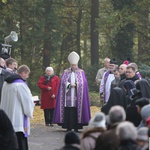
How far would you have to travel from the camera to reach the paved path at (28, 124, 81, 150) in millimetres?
19100

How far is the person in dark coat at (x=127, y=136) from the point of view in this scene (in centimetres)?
929

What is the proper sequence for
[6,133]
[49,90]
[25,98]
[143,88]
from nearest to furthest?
[6,133]
[143,88]
[25,98]
[49,90]

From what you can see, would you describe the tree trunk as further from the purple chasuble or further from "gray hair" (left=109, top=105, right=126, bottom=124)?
"gray hair" (left=109, top=105, right=126, bottom=124)

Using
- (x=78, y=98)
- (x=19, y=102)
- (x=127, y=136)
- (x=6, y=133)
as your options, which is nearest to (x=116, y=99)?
(x=19, y=102)

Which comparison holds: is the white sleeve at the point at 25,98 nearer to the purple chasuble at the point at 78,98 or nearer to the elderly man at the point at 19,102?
the elderly man at the point at 19,102

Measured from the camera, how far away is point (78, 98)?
76.2 ft

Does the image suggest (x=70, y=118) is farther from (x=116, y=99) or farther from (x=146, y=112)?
(x=146, y=112)

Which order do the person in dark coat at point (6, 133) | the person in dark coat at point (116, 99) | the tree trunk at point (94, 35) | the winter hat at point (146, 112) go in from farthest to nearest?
the tree trunk at point (94, 35), the person in dark coat at point (116, 99), the person in dark coat at point (6, 133), the winter hat at point (146, 112)

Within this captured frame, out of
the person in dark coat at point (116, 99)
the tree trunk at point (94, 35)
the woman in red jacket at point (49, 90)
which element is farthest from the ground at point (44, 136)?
the tree trunk at point (94, 35)

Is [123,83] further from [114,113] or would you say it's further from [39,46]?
[39,46]

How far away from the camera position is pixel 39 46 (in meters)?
51.2

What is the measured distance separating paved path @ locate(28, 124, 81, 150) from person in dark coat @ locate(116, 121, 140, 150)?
924cm

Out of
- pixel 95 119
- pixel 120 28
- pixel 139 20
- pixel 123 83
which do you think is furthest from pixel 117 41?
pixel 95 119

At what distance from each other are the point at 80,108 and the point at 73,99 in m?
0.33
